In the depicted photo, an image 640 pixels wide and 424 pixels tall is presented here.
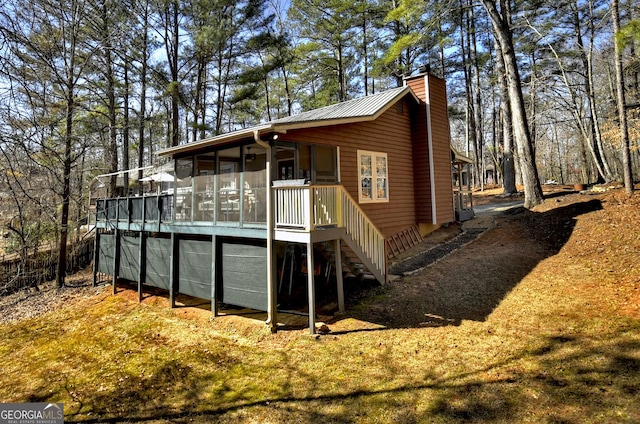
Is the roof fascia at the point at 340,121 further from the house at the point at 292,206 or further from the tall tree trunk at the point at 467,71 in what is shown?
the tall tree trunk at the point at 467,71

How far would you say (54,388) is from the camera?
19.0 ft

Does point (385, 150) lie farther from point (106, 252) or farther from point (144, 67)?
point (144, 67)

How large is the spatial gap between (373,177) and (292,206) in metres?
4.47

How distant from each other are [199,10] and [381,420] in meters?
19.2

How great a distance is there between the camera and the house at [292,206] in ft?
22.5

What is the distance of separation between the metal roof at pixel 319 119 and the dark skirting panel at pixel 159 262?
2.75 meters

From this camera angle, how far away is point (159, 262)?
10.1m

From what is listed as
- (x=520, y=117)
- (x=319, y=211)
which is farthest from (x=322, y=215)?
(x=520, y=117)

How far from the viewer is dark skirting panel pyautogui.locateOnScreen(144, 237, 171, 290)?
9789 millimetres

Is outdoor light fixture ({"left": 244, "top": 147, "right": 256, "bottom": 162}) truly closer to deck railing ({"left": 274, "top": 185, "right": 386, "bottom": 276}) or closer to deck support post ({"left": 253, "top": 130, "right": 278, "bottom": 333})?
deck support post ({"left": 253, "top": 130, "right": 278, "bottom": 333})

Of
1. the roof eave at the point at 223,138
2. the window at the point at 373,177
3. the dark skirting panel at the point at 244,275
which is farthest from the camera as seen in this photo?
the window at the point at 373,177

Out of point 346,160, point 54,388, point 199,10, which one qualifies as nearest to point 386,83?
point 199,10

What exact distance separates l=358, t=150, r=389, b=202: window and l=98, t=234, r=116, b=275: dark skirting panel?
30.4ft

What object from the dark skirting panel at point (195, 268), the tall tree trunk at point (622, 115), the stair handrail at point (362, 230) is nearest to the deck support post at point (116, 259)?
the dark skirting panel at point (195, 268)
